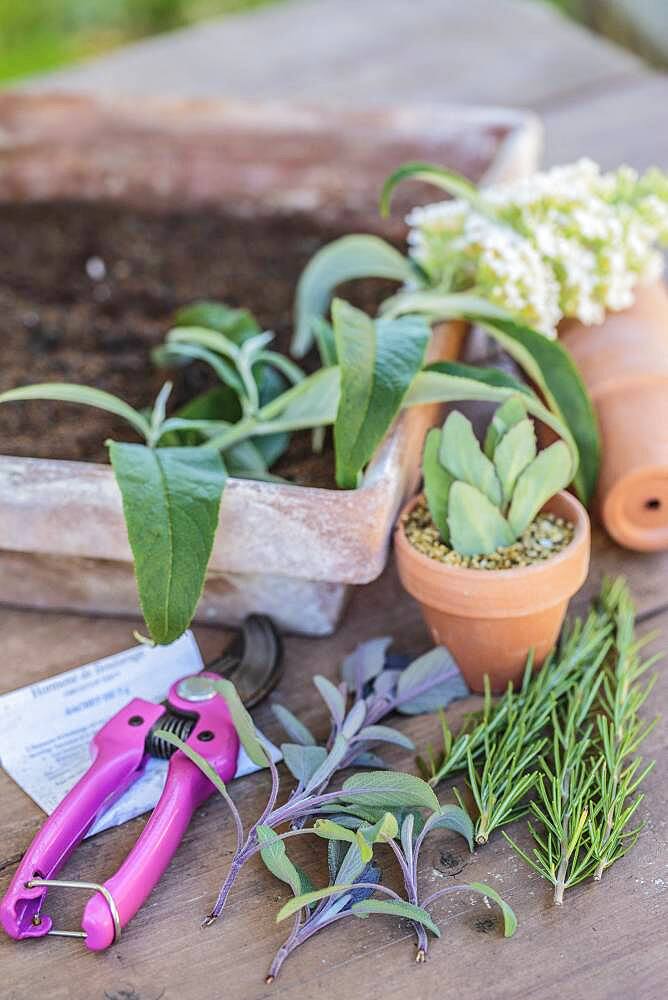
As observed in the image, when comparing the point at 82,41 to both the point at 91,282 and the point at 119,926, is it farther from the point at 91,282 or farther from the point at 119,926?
the point at 119,926

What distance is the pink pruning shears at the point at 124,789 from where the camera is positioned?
57cm

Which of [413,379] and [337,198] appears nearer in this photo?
[413,379]

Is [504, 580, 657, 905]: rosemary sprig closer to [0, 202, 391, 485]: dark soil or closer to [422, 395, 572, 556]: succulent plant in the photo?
[422, 395, 572, 556]: succulent plant

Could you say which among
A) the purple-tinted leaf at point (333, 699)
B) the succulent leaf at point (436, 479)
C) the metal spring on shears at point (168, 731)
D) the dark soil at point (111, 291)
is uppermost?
the succulent leaf at point (436, 479)

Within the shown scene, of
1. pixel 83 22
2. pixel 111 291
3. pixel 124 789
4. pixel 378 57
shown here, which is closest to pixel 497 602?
pixel 124 789

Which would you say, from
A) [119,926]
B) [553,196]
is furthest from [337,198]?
[119,926]

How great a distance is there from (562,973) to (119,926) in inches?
8.5

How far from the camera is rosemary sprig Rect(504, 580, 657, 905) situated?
60cm

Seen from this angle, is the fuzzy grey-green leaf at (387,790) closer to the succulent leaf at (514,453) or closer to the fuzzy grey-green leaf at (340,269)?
the succulent leaf at (514,453)

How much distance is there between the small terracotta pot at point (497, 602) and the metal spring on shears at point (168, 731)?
0.51 feet

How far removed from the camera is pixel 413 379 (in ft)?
2.30

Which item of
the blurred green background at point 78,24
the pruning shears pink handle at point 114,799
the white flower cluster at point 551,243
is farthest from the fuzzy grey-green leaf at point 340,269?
the blurred green background at point 78,24

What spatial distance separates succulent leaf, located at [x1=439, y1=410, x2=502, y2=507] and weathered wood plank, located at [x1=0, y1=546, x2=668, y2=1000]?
20cm

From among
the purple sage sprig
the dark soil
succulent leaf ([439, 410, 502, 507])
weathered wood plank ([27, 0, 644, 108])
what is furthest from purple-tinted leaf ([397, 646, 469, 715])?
weathered wood plank ([27, 0, 644, 108])
